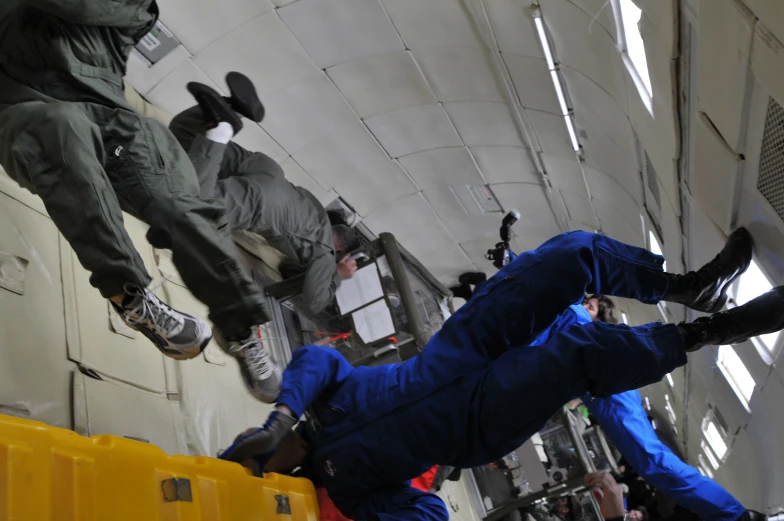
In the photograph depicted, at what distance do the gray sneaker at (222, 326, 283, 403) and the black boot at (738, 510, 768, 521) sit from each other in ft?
6.31

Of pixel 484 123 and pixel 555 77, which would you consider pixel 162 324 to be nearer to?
pixel 555 77

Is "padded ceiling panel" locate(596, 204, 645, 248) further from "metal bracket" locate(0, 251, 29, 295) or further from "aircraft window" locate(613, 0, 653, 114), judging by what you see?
"metal bracket" locate(0, 251, 29, 295)

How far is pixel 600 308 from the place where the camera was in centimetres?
424

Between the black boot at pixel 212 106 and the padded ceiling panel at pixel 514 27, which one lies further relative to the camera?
the padded ceiling panel at pixel 514 27

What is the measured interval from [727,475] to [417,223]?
12.1 ft

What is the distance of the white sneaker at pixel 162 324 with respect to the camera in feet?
6.82

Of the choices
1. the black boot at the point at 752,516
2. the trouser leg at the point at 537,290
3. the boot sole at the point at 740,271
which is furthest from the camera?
the black boot at the point at 752,516

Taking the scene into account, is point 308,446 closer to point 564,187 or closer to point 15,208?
point 15,208

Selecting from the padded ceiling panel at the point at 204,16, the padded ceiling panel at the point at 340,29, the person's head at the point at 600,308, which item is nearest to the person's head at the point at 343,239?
the padded ceiling panel at the point at 340,29

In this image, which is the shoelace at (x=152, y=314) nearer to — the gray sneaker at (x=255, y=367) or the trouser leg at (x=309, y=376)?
the gray sneaker at (x=255, y=367)

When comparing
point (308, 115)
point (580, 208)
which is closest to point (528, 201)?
point (580, 208)

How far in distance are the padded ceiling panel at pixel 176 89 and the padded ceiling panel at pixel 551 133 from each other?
225cm

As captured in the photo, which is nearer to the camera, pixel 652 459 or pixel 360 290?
pixel 652 459

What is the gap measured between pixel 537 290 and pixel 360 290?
2.27m
